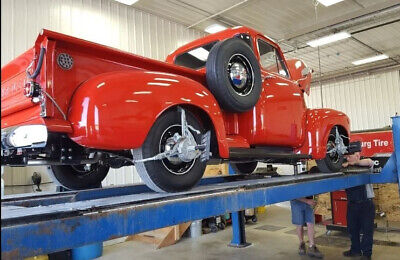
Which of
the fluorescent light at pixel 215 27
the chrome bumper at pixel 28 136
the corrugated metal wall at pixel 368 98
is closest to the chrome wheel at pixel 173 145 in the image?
the chrome bumper at pixel 28 136

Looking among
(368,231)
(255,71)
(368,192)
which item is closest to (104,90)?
(255,71)

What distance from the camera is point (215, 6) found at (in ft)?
27.2

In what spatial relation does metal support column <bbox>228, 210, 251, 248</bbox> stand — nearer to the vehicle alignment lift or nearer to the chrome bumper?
the vehicle alignment lift

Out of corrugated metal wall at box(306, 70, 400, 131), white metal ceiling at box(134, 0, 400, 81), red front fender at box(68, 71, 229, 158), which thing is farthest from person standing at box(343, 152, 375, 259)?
corrugated metal wall at box(306, 70, 400, 131)

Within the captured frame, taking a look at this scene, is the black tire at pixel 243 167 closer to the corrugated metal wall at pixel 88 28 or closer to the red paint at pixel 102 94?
the red paint at pixel 102 94

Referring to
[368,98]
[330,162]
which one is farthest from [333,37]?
[330,162]

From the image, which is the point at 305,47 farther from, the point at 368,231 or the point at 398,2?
the point at 368,231

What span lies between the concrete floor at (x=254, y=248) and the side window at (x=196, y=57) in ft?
11.1

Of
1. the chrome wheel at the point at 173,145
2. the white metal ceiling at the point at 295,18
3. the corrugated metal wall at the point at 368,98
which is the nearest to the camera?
the chrome wheel at the point at 173,145

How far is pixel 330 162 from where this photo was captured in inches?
172

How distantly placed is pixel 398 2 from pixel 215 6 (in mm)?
4310

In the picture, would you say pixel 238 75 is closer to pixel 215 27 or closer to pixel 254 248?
pixel 254 248

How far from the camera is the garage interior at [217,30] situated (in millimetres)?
6008

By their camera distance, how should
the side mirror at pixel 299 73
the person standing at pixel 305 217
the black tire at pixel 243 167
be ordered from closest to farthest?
the side mirror at pixel 299 73 → the black tire at pixel 243 167 → the person standing at pixel 305 217
